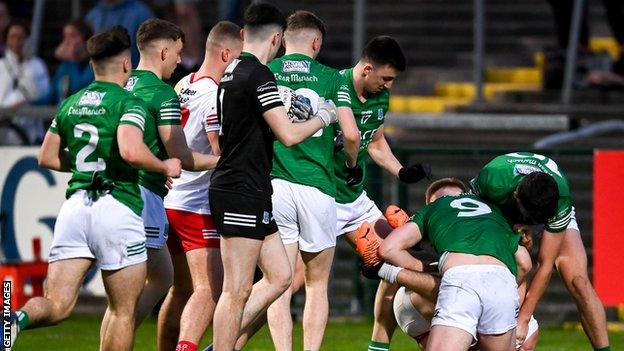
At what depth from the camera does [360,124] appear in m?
12.0

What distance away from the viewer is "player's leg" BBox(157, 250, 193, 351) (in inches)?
445

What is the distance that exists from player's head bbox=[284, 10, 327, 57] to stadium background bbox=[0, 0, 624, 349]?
185 inches

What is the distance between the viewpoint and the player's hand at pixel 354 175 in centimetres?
1188

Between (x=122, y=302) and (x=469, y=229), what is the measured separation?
2204 mm

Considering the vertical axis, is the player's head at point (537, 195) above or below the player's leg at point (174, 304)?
above

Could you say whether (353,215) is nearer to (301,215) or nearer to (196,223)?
(301,215)

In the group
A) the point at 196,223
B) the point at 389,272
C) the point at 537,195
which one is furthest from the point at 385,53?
the point at 537,195

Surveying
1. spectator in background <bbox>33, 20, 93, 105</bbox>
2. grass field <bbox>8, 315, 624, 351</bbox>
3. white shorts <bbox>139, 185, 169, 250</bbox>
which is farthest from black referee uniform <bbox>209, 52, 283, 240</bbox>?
spectator in background <bbox>33, 20, 93, 105</bbox>

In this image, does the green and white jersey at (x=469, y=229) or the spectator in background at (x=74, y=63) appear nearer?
the green and white jersey at (x=469, y=229)

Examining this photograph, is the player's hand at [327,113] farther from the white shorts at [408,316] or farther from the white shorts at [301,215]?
the white shorts at [408,316]

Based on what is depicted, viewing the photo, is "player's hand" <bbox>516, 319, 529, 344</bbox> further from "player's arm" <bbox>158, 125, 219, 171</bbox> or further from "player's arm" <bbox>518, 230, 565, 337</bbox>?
"player's arm" <bbox>158, 125, 219, 171</bbox>

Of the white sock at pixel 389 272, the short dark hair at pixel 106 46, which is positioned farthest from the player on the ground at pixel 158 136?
the white sock at pixel 389 272

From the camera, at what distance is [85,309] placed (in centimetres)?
1644

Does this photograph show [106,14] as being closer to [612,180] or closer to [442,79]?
[442,79]
